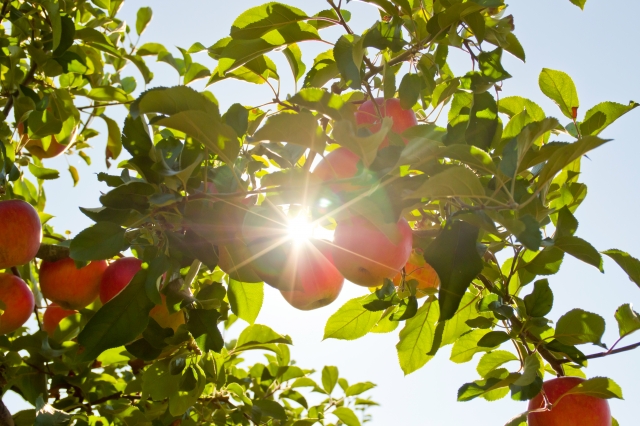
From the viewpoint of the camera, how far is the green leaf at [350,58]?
1.32 meters

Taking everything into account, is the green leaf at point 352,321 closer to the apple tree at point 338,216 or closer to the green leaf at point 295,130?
the apple tree at point 338,216

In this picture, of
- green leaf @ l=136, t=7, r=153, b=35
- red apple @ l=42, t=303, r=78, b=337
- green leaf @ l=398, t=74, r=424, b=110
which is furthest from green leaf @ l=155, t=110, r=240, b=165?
green leaf @ l=136, t=7, r=153, b=35

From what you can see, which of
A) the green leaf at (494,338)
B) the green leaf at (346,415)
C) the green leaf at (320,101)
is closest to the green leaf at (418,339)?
the green leaf at (494,338)

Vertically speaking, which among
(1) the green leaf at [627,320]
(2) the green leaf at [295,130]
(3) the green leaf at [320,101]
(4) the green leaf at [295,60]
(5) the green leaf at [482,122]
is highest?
(4) the green leaf at [295,60]

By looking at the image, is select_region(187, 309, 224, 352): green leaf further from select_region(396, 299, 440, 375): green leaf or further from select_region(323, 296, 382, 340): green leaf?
select_region(396, 299, 440, 375): green leaf

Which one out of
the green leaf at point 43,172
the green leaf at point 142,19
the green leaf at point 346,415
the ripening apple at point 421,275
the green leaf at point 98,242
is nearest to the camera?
the green leaf at point 98,242

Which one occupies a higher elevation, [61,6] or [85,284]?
[61,6]

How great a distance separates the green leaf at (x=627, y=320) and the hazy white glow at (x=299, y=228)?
92cm

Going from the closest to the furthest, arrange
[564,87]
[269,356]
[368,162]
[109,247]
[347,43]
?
[368,162] < [109,247] < [347,43] < [564,87] < [269,356]

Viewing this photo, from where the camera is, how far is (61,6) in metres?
2.18

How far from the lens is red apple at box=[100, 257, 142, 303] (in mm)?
1802

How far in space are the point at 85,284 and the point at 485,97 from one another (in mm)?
1652

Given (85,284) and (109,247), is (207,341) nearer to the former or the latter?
(109,247)

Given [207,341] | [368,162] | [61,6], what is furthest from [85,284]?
[368,162]
